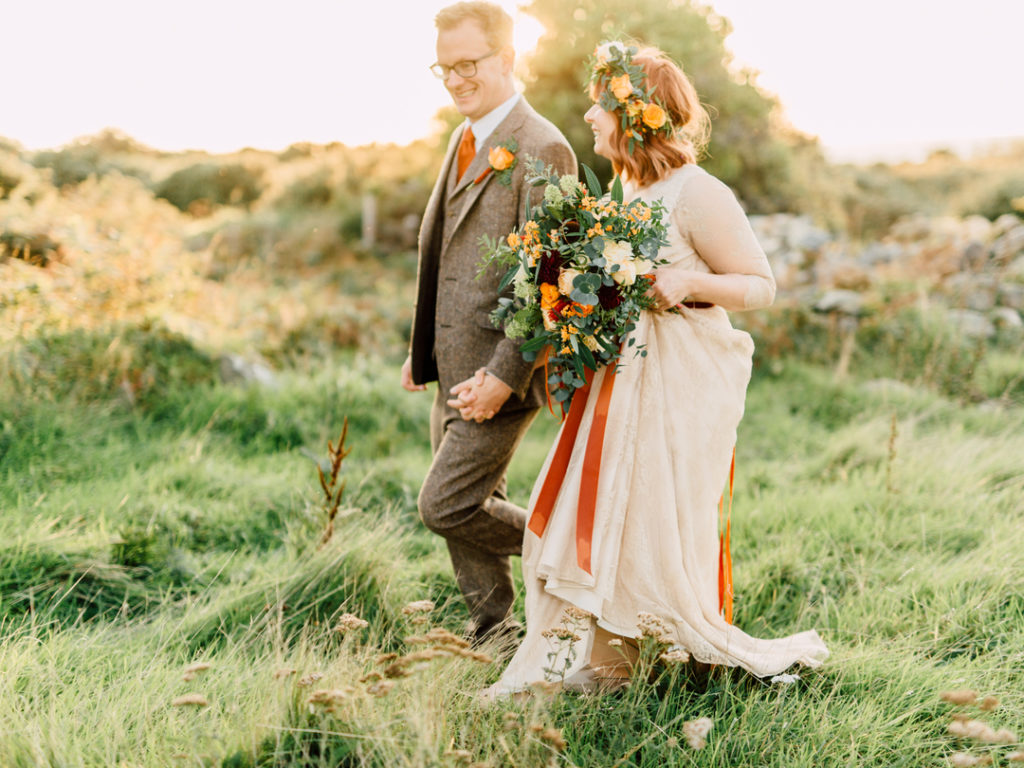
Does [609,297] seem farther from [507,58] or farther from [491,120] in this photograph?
[507,58]

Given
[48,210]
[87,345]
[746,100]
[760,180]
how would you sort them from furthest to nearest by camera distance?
[760,180]
[746,100]
[48,210]
[87,345]

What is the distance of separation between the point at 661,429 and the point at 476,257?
97 centimetres

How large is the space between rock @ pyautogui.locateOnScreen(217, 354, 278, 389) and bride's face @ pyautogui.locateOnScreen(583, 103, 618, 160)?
4.12 meters

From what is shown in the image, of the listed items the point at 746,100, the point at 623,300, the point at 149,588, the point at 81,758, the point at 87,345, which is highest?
the point at 746,100

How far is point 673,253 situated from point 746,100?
42.6ft

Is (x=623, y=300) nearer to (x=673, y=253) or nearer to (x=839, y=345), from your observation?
(x=673, y=253)

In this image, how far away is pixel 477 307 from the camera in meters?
3.07

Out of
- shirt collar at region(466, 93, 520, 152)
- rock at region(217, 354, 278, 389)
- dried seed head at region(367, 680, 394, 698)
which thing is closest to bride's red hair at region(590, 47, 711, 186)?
shirt collar at region(466, 93, 520, 152)

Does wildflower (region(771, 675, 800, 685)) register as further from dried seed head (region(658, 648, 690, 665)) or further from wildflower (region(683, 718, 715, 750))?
wildflower (region(683, 718, 715, 750))

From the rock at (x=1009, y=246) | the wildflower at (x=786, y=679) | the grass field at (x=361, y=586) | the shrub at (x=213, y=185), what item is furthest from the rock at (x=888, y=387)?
the shrub at (x=213, y=185)

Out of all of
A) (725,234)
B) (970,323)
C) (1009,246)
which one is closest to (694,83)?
(1009,246)

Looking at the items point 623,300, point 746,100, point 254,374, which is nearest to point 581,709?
point 623,300

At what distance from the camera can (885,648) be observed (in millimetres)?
3221

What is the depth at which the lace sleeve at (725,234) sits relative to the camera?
2.63 m
